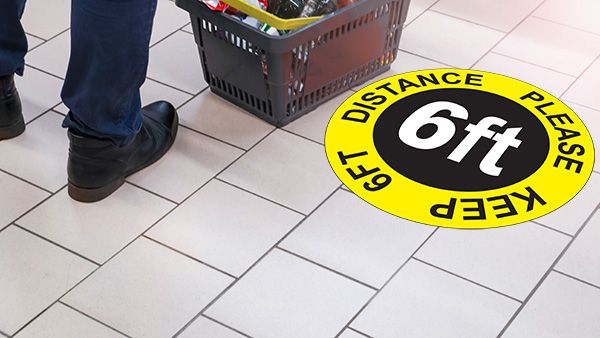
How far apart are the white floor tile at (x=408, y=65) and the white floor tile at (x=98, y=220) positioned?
0.77 metres

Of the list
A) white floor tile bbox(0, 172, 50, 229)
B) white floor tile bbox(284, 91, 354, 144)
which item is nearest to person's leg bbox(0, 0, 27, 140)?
white floor tile bbox(0, 172, 50, 229)

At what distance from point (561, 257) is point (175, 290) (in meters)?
0.82

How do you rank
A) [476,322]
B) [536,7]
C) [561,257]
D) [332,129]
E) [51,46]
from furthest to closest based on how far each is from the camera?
[536,7]
[51,46]
[332,129]
[561,257]
[476,322]

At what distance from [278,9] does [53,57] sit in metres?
0.71

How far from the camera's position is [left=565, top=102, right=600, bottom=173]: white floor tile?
2.29 metres

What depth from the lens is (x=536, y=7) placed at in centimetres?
284

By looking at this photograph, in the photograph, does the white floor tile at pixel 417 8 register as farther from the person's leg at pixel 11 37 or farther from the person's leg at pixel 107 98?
the person's leg at pixel 11 37

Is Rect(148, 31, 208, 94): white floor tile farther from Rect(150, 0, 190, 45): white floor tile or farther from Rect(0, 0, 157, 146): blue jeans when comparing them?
Rect(0, 0, 157, 146): blue jeans

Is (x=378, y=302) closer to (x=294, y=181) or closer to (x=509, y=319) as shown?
(x=509, y=319)

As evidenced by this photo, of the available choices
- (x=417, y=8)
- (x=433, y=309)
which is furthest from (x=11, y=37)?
(x=417, y=8)

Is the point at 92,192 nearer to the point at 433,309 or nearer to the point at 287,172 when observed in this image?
the point at 287,172

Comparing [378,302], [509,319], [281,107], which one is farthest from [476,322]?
[281,107]

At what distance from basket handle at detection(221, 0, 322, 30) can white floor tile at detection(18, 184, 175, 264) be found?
0.48 m

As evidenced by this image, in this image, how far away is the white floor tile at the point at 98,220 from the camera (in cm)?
196
